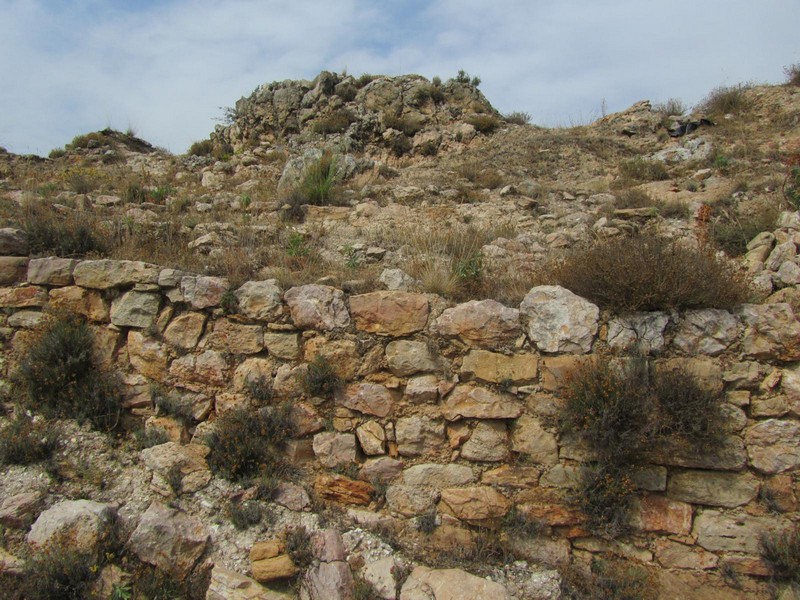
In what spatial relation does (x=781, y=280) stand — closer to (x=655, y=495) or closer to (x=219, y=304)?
(x=655, y=495)

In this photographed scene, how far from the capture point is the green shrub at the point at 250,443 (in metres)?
3.93

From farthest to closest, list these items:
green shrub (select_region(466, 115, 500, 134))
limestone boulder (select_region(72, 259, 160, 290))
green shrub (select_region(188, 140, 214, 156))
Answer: green shrub (select_region(188, 140, 214, 156))
green shrub (select_region(466, 115, 500, 134))
limestone boulder (select_region(72, 259, 160, 290))

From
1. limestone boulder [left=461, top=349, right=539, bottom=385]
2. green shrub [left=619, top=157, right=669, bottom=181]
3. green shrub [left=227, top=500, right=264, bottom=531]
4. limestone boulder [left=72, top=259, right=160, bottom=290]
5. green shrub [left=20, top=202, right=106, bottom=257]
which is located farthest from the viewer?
green shrub [left=619, top=157, right=669, bottom=181]

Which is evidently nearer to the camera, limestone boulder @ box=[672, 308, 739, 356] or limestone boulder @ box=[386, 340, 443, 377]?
limestone boulder @ box=[672, 308, 739, 356]

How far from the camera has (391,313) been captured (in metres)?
4.15

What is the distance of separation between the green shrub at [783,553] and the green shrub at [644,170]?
7.22m

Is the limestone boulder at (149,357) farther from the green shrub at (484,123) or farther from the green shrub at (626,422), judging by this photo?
the green shrub at (484,123)

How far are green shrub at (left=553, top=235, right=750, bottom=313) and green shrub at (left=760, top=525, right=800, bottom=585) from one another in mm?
1545

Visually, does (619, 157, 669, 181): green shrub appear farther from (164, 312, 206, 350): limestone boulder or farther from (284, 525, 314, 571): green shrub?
(284, 525, 314, 571): green shrub

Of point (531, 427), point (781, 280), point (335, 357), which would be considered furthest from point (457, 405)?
point (781, 280)

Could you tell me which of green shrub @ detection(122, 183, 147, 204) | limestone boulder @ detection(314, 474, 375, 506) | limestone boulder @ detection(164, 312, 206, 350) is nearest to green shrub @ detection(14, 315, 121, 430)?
limestone boulder @ detection(164, 312, 206, 350)

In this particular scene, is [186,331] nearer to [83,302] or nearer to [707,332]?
[83,302]

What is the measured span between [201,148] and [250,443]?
42.0 feet

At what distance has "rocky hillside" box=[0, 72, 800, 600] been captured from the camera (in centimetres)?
344
